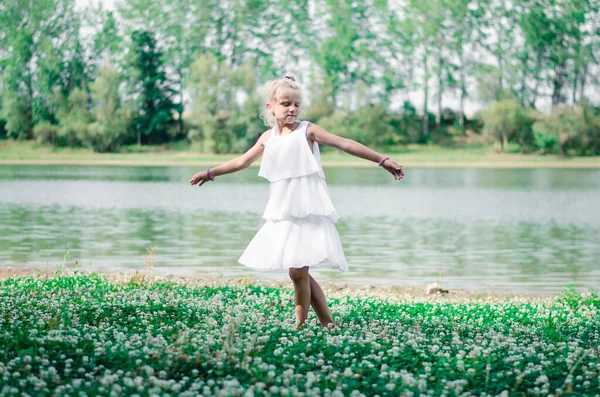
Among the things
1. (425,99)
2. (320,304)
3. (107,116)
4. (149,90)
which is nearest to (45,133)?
(107,116)

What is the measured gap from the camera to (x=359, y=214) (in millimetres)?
23375

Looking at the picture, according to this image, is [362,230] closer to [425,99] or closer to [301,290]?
[301,290]

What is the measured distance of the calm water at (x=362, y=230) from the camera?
1297 centimetres

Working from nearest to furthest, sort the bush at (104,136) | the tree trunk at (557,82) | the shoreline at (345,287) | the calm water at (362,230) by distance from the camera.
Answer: the shoreline at (345,287) < the calm water at (362,230) < the bush at (104,136) < the tree trunk at (557,82)

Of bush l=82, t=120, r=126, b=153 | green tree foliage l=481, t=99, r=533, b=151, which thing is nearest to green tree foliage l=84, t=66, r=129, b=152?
bush l=82, t=120, r=126, b=153

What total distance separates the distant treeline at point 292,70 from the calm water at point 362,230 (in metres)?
21.2

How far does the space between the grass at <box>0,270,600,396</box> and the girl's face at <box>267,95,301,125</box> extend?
148 cm

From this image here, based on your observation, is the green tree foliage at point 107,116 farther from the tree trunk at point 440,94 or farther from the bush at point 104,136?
the tree trunk at point 440,94

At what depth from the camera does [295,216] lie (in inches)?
240

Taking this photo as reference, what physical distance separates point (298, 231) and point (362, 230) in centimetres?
1312

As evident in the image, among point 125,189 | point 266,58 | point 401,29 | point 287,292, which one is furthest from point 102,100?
point 287,292

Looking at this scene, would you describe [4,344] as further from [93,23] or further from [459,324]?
[93,23]

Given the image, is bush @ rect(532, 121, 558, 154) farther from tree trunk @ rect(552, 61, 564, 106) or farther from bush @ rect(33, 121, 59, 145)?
bush @ rect(33, 121, 59, 145)

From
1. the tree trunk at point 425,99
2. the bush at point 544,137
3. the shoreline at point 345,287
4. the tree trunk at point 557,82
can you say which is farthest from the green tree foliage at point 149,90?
the shoreline at point 345,287
